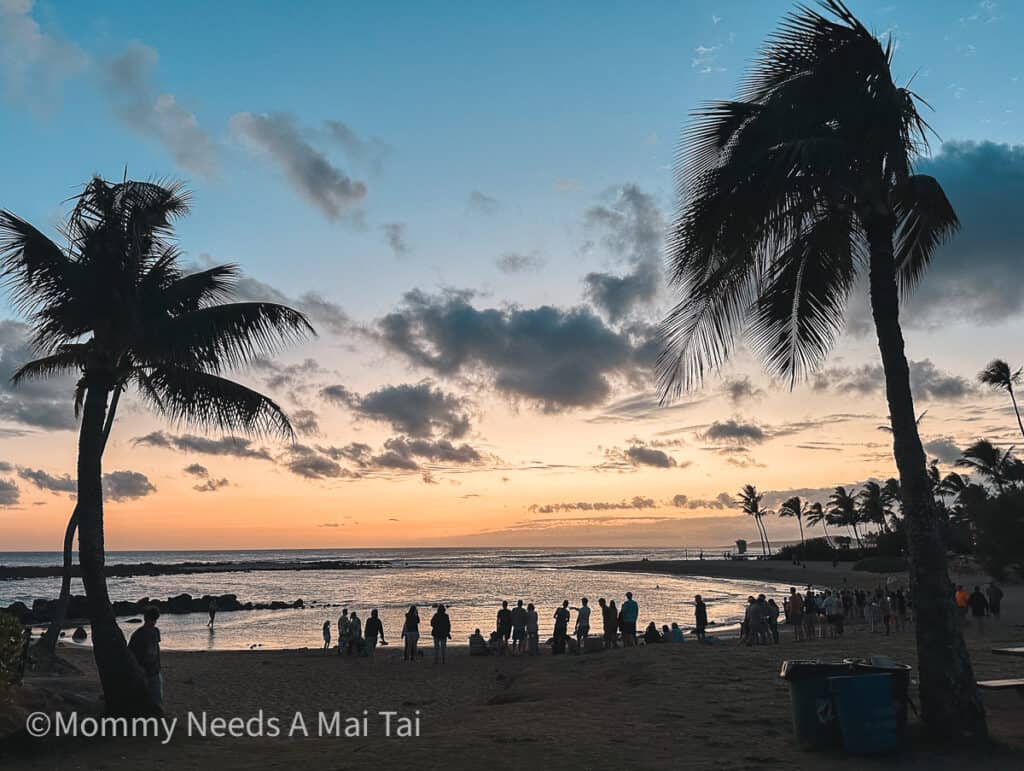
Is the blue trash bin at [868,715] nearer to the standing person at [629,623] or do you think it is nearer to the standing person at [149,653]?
the standing person at [149,653]

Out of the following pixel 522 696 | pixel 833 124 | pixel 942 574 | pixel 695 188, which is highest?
pixel 833 124

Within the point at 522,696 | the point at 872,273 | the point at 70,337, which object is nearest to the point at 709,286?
the point at 872,273

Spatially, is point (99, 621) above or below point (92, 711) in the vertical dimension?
above

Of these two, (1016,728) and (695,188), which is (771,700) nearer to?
(1016,728)

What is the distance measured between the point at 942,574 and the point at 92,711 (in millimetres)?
11199

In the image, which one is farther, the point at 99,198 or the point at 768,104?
the point at 99,198

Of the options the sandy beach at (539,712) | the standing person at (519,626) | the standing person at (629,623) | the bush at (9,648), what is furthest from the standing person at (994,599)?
the bush at (9,648)

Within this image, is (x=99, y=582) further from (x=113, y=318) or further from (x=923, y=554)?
(x=923, y=554)

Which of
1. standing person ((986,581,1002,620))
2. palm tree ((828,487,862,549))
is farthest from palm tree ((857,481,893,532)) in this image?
standing person ((986,581,1002,620))

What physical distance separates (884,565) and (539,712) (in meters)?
64.4

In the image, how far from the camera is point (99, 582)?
34.9 ft

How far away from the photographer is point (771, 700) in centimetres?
1073

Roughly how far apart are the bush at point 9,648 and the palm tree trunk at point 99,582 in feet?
2.91

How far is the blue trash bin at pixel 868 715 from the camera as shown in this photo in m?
7.38
